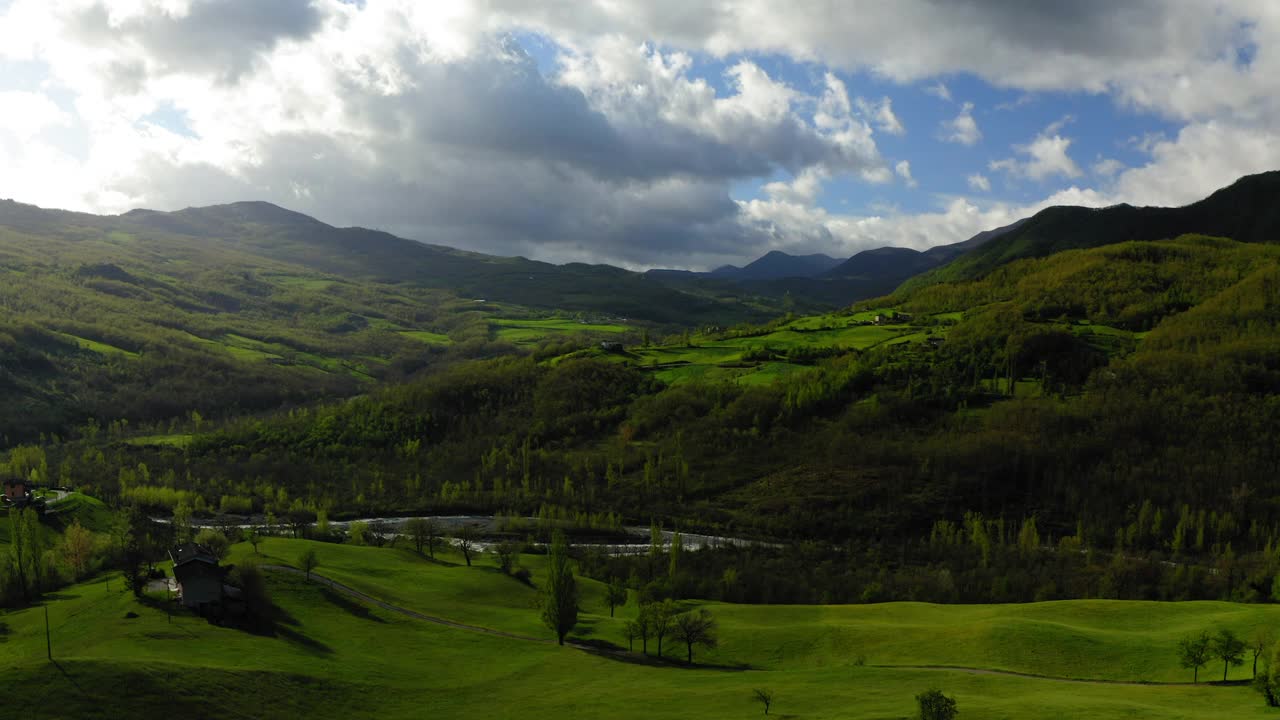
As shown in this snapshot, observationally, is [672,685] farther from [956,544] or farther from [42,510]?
[42,510]

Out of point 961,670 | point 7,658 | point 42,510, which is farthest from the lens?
point 42,510

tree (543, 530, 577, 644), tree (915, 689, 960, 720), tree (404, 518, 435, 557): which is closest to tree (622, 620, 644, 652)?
tree (543, 530, 577, 644)

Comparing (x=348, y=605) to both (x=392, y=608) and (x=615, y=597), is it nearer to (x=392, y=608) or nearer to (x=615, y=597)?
(x=392, y=608)

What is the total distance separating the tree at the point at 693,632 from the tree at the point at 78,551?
288 feet

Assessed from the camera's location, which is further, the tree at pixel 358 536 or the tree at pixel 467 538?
the tree at pixel 467 538

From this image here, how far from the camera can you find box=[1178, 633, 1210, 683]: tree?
8000 cm

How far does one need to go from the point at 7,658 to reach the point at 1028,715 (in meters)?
89.1

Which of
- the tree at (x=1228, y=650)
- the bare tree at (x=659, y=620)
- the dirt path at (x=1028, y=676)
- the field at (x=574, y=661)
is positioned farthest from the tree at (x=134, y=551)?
the tree at (x=1228, y=650)

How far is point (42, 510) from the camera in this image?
530ft

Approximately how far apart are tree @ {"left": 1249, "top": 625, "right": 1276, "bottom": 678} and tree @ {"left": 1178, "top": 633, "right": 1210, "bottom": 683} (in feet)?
12.8

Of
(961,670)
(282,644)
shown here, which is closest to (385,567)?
(282,644)

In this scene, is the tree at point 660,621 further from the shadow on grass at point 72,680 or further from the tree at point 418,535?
the tree at point 418,535

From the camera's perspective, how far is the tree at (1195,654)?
80.0 meters

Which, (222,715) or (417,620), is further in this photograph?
(417,620)
